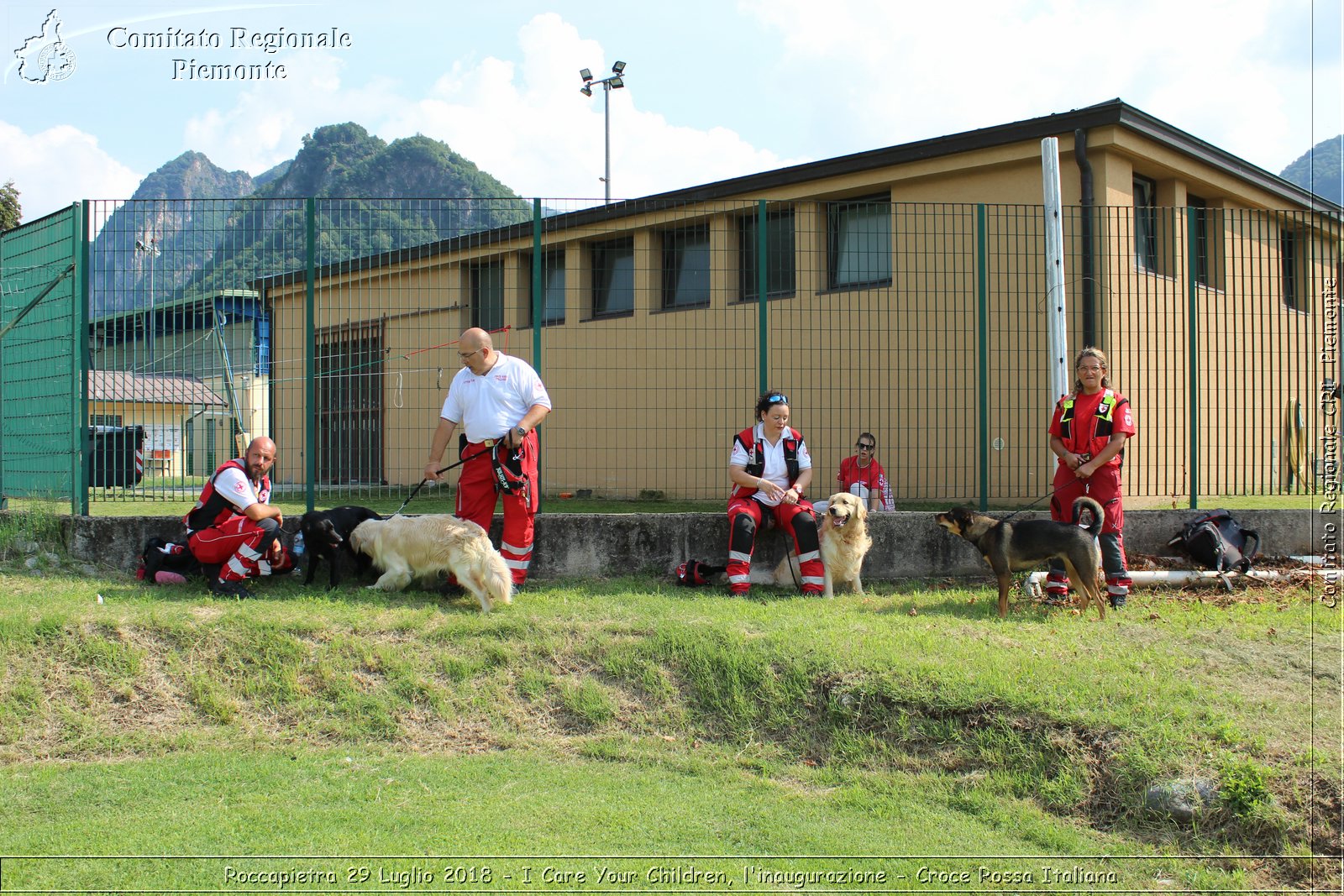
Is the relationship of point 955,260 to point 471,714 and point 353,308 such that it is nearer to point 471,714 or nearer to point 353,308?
point 353,308

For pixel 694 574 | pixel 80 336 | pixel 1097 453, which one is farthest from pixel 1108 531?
pixel 80 336

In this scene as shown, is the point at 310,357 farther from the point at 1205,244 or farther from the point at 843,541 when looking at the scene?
the point at 1205,244

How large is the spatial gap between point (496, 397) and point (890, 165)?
6.89 m

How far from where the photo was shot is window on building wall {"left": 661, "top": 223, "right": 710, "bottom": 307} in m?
9.49

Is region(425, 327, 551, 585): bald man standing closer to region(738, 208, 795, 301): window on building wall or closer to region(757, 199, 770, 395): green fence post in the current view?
region(757, 199, 770, 395): green fence post

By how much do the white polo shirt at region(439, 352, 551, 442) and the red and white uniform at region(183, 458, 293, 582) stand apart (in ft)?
5.20

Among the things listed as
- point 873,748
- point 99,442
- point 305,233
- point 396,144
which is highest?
point 396,144

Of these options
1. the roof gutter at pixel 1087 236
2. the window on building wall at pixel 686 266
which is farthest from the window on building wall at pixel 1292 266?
the window on building wall at pixel 686 266

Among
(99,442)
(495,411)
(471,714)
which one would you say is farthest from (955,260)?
(99,442)

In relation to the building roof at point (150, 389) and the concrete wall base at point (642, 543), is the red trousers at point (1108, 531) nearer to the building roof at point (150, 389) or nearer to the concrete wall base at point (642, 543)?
the concrete wall base at point (642, 543)

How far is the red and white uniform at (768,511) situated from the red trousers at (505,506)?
158 cm

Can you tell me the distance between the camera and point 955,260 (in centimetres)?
916

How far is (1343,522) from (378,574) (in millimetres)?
8038

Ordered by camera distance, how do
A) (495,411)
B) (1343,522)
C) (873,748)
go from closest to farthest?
(873,748) → (495,411) → (1343,522)
